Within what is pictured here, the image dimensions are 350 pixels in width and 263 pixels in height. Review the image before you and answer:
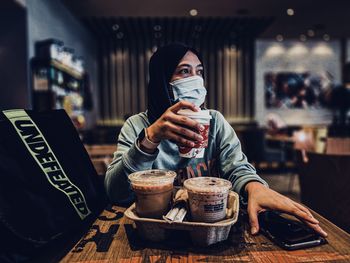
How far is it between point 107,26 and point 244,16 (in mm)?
2916

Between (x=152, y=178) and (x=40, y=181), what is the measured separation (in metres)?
0.31

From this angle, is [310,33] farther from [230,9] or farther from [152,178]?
→ [152,178]

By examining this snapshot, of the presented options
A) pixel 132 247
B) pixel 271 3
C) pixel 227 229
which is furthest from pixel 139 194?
pixel 271 3

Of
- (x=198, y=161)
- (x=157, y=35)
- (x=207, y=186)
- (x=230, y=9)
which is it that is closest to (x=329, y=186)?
(x=198, y=161)

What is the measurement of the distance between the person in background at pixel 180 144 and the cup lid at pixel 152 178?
78mm

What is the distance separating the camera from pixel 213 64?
7.97 metres

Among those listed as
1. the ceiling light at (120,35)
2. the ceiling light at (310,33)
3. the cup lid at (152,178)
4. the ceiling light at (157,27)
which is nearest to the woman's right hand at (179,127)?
the cup lid at (152,178)

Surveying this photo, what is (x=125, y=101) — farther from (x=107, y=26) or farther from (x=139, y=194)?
(x=139, y=194)

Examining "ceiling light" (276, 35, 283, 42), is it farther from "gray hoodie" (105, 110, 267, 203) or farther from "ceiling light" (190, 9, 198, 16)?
"gray hoodie" (105, 110, 267, 203)

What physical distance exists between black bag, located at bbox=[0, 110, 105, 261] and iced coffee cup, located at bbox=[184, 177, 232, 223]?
367 millimetres

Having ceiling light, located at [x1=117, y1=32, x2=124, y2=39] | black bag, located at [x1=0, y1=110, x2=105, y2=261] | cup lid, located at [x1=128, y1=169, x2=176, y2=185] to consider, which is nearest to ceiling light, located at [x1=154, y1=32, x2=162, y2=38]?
ceiling light, located at [x1=117, y1=32, x2=124, y2=39]

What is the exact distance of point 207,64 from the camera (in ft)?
26.0

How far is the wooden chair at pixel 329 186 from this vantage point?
1.62 meters

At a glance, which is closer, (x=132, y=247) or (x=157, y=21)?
(x=132, y=247)
